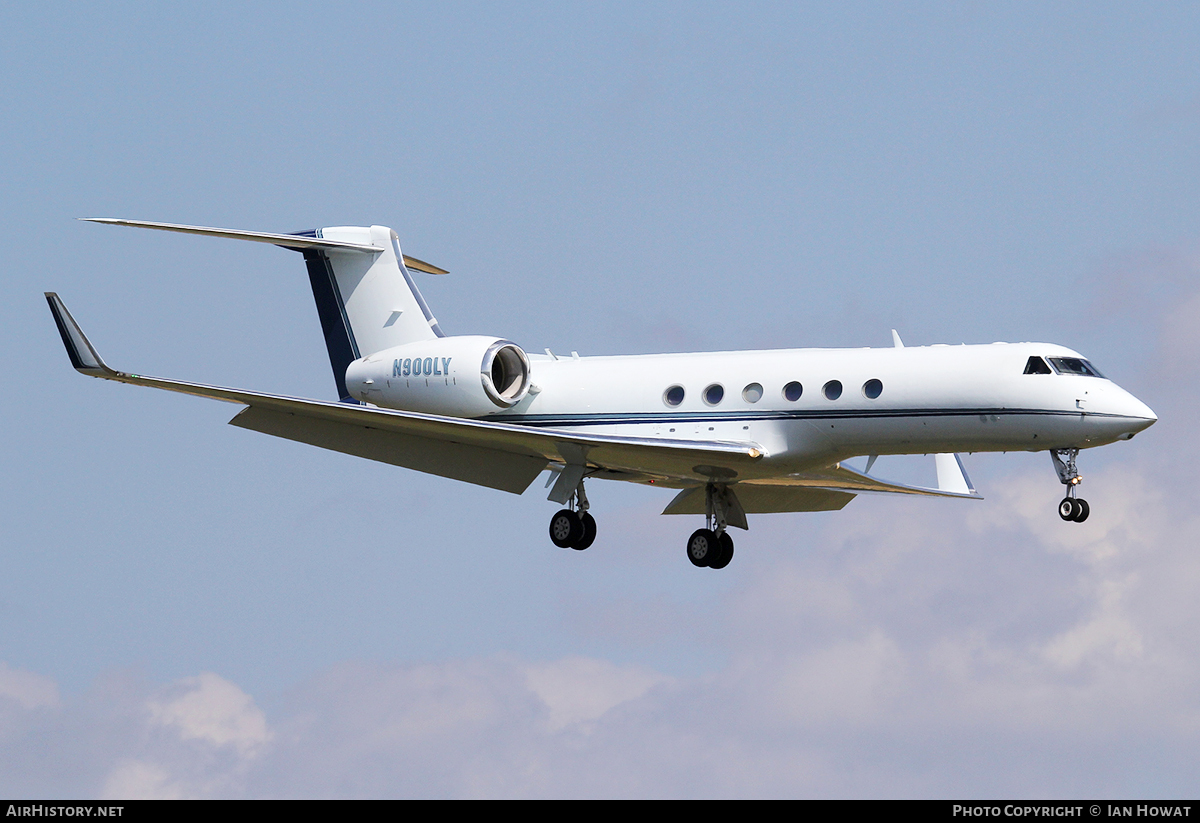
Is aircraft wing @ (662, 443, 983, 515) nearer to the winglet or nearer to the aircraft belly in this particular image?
the aircraft belly

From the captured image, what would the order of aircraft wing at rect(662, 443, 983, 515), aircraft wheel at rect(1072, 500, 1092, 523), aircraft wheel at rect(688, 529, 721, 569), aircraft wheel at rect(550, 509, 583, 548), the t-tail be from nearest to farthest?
aircraft wheel at rect(1072, 500, 1092, 523) → aircraft wheel at rect(550, 509, 583, 548) → aircraft wheel at rect(688, 529, 721, 569) → aircraft wing at rect(662, 443, 983, 515) → the t-tail

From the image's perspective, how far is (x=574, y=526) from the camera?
27219mm

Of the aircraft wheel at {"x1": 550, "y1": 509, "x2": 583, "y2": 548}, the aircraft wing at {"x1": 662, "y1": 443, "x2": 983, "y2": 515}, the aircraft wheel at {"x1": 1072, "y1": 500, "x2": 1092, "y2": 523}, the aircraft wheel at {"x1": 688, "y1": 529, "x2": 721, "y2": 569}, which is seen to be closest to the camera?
the aircraft wheel at {"x1": 1072, "y1": 500, "x2": 1092, "y2": 523}

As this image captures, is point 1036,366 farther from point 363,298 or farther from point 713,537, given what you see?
point 363,298

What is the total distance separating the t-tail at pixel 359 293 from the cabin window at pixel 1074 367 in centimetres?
1152

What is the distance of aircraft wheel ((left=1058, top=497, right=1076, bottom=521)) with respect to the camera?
936 inches

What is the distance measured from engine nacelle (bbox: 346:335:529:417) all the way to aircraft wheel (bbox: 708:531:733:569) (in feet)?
14.2

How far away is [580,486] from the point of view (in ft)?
90.2

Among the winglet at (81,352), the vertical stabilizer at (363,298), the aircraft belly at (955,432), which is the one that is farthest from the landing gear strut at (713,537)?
the winglet at (81,352)

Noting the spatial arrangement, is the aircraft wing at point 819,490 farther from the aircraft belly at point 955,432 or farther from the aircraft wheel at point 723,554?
the aircraft belly at point 955,432

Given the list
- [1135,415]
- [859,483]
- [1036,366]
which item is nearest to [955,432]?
[1036,366]

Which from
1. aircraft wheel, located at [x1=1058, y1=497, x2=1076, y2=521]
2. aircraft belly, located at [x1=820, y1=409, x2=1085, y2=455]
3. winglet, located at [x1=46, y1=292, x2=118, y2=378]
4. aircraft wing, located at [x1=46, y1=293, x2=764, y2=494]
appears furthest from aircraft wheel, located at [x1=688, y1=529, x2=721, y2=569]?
winglet, located at [x1=46, y1=292, x2=118, y2=378]
